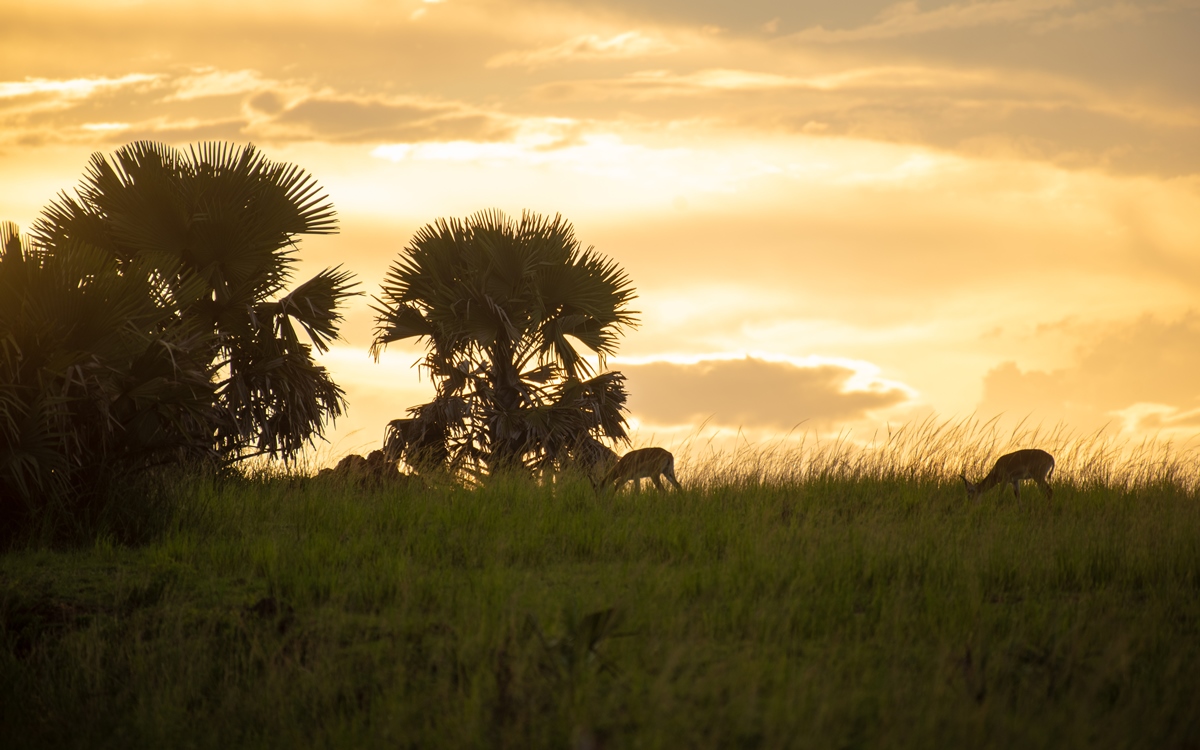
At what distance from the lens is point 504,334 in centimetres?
1997

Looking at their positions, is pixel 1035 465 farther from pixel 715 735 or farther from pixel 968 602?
pixel 715 735

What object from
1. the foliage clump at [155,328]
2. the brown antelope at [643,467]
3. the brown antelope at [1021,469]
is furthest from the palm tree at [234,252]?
the brown antelope at [1021,469]

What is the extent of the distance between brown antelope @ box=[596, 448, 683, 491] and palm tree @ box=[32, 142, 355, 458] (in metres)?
5.41

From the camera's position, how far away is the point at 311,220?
17.2 m

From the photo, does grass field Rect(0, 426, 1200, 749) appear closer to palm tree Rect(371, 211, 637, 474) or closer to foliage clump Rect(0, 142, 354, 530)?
foliage clump Rect(0, 142, 354, 530)

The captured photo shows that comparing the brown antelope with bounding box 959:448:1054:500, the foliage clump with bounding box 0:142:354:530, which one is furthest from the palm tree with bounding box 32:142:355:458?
the brown antelope with bounding box 959:448:1054:500

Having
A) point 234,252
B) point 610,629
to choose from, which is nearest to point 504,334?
point 234,252

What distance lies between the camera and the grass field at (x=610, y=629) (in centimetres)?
622

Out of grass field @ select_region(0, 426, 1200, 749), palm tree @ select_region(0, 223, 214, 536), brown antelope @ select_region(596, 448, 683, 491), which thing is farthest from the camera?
brown antelope @ select_region(596, 448, 683, 491)

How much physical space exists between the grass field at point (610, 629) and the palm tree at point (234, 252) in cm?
426

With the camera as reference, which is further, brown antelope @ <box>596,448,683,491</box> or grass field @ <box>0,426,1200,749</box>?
brown antelope @ <box>596,448,683,491</box>

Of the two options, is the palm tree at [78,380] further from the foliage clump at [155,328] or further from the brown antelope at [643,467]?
the brown antelope at [643,467]

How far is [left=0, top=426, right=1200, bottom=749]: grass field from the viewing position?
6223 millimetres

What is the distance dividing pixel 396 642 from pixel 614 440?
41.4ft
